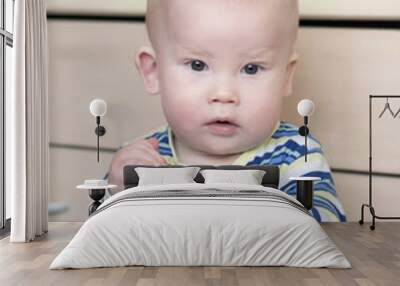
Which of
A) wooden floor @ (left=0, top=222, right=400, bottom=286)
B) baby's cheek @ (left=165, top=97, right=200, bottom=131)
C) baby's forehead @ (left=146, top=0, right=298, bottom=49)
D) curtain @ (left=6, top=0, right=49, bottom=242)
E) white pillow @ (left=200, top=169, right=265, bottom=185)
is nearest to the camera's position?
wooden floor @ (left=0, top=222, right=400, bottom=286)

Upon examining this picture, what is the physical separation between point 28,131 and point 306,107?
10.2ft

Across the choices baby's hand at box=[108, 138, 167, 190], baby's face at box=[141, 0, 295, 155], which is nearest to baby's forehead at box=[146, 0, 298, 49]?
baby's face at box=[141, 0, 295, 155]

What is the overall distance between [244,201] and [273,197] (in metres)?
0.35

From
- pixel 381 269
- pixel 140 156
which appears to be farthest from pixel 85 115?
pixel 381 269

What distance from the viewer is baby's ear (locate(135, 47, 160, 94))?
→ 7375mm

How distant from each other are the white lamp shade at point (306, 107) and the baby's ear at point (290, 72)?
0.83 feet

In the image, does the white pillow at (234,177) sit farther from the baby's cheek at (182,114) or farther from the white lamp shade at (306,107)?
the white lamp shade at (306,107)

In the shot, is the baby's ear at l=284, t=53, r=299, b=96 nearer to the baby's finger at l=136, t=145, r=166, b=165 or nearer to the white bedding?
the baby's finger at l=136, t=145, r=166, b=165

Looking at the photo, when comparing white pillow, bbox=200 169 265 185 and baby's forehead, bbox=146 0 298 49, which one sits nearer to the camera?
white pillow, bbox=200 169 265 185

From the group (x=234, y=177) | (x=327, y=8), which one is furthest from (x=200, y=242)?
(x=327, y=8)

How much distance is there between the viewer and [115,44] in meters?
7.49

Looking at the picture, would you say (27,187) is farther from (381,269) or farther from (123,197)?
(381,269)

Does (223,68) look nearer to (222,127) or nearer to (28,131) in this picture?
(222,127)

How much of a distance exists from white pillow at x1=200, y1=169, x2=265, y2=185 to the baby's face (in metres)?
0.62
